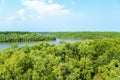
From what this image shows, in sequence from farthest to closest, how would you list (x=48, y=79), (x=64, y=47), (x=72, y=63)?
1. (x=64, y=47)
2. (x=72, y=63)
3. (x=48, y=79)

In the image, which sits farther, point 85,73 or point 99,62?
point 99,62

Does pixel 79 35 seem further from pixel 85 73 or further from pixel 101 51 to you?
pixel 85 73

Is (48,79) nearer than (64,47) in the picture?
Yes

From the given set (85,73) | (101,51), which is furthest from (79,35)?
(85,73)

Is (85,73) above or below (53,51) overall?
below

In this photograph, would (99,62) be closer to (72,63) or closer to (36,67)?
(72,63)

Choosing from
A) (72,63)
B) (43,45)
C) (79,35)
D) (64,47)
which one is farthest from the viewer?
(79,35)

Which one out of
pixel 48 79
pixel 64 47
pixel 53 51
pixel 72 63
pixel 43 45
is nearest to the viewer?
pixel 48 79

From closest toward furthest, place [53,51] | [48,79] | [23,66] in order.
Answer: [48,79], [23,66], [53,51]

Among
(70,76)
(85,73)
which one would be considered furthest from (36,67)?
(85,73)
